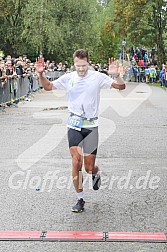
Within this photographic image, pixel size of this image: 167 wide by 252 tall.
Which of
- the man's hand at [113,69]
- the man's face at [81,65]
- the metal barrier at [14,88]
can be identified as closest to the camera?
the man's face at [81,65]

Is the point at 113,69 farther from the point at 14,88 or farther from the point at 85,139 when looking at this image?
the point at 14,88

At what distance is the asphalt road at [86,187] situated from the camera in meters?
6.22

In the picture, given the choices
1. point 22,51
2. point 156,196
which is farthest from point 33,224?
point 22,51

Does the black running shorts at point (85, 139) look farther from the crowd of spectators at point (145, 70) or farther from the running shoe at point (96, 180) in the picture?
the crowd of spectators at point (145, 70)

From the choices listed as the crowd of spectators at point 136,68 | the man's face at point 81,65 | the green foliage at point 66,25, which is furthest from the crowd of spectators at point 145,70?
the man's face at point 81,65

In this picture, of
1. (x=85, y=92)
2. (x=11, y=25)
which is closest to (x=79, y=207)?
(x=85, y=92)

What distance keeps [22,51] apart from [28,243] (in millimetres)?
49339

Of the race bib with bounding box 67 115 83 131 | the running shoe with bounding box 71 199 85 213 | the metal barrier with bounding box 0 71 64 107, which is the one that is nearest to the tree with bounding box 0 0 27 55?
the metal barrier with bounding box 0 71 64 107

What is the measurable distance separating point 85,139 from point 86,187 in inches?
51.3

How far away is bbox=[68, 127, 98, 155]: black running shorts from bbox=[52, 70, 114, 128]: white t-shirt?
11 centimetres

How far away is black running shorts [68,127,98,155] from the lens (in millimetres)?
7070

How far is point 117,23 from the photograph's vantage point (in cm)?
5697

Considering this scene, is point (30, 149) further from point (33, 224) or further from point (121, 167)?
point (33, 224)

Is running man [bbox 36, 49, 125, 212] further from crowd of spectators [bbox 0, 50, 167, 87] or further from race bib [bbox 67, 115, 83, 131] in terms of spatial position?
crowd of spectators [bbox 0, 50, 167, 87]
